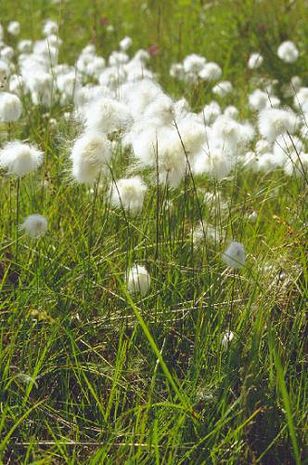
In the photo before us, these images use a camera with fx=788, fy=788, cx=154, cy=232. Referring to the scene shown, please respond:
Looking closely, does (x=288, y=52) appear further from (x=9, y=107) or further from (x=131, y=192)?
(x=131, y=192)

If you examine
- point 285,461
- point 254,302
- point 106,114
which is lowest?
point 285,461

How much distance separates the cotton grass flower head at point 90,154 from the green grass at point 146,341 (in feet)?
0.53

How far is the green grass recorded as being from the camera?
154cm

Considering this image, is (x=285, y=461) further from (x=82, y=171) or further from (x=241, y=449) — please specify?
(x=82, y=171)

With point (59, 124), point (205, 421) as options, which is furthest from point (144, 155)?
point (59, 124)

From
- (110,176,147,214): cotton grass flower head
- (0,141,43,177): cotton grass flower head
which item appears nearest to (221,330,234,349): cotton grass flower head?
(110,176,147,214): cotton grass flower head

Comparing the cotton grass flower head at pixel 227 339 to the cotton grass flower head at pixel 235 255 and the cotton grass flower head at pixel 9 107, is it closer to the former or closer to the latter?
the cotton grass flower head at pixel 235 255

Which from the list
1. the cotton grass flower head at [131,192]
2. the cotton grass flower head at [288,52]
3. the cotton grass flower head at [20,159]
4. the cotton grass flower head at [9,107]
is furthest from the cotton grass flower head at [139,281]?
the cotton grass flower head at [288,52]

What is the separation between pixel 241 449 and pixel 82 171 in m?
0.76

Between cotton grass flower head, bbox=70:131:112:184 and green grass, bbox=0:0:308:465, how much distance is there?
16cm

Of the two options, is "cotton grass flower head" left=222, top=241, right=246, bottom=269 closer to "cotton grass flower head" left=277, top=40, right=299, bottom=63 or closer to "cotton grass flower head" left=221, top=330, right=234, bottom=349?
"cotton grass flower head" left=221, top=330, right=234, bottom=349

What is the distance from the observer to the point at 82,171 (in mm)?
1915

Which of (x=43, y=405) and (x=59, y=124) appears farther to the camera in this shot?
(x=59, y=124)

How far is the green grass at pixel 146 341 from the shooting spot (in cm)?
154
